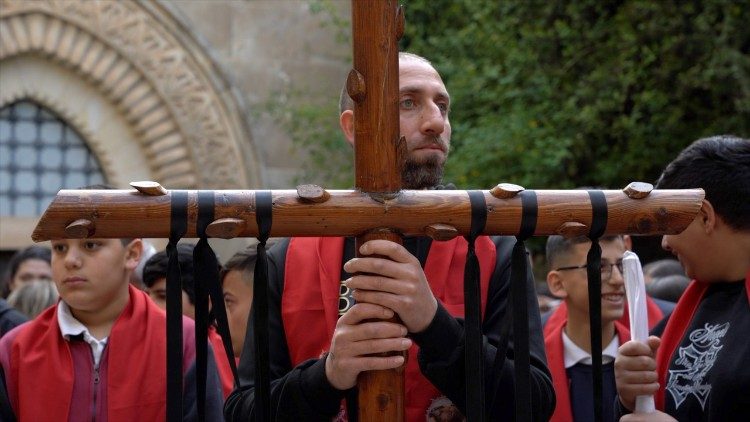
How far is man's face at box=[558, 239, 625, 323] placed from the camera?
438cm

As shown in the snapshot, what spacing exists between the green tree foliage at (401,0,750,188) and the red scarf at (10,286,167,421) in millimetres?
5142

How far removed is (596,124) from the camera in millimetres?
8906

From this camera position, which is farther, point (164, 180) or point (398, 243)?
point (164, 180)

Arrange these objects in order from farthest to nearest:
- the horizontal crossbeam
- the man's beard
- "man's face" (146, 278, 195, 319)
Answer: "man's face" (146, 278, 195, 319), the man's beard, the horizontal crossbeam

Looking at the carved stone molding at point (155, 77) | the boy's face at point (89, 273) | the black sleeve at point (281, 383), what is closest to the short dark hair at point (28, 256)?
the boy's face at point (89, 273)

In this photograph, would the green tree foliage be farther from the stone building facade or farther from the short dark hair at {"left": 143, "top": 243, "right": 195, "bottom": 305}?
the short dark hair at {"left": 143, "top": 243, "right": 195, "bottom": 305}

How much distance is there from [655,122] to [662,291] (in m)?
3.32

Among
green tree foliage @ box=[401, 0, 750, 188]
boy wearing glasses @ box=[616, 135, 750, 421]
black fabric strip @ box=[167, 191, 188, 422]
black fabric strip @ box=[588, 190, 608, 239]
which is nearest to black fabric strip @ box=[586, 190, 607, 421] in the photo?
black fabric strip @ box=[588, 190, 608, 239]

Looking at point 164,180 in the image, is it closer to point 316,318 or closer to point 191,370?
point 191,370

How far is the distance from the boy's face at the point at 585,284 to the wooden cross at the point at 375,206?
2.07 metres

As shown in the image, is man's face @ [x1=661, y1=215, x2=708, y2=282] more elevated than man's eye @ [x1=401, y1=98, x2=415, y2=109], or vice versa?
man's eye @ [x1=401, y1=98, x2=415, y2=109]

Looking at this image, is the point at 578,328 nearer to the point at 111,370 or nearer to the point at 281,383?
the point at 111,370

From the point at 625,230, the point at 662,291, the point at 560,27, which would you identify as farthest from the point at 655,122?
the point at 625,230

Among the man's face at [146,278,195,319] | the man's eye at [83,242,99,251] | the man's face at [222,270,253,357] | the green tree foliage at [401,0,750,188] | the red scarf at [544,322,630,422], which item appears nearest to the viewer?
the man's eye at [83,242,99,251]
